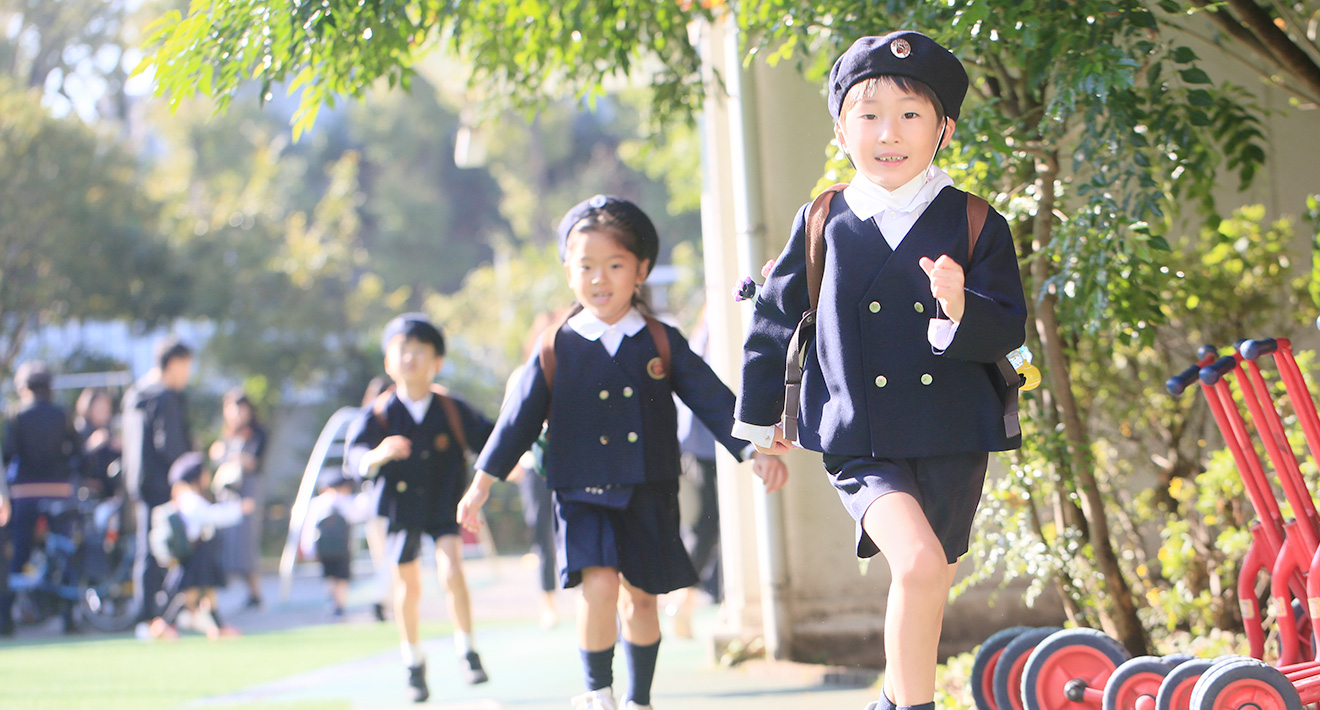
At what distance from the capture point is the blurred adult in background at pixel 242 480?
1095 cm

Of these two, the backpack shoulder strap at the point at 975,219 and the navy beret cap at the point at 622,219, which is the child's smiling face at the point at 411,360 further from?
the backpack shoulder strap at the point at 975,219

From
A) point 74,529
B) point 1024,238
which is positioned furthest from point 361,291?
point 1024,238

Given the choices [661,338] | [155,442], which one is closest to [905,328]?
[661,338]

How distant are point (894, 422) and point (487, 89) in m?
3.11

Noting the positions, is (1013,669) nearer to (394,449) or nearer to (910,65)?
(910,65)

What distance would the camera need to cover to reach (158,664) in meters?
7.64

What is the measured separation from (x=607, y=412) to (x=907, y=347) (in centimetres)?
131

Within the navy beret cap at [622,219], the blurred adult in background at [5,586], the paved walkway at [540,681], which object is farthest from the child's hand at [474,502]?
the blurred adult in background at [5,586]

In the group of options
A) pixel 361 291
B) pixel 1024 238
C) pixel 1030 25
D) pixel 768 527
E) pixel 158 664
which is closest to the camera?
pixel 1030 25

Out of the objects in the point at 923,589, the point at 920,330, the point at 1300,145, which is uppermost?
the point at 1300,145

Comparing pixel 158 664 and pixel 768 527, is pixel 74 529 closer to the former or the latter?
pixel 158 664

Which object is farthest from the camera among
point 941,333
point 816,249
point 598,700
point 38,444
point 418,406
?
point 38,444

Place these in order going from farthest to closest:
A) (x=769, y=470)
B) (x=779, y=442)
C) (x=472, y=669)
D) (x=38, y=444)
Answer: (x=38, y=444) → (x=472, y=669) → (x=769, y=470) → (x=779, y=442)

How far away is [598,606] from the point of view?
12.9 ft
